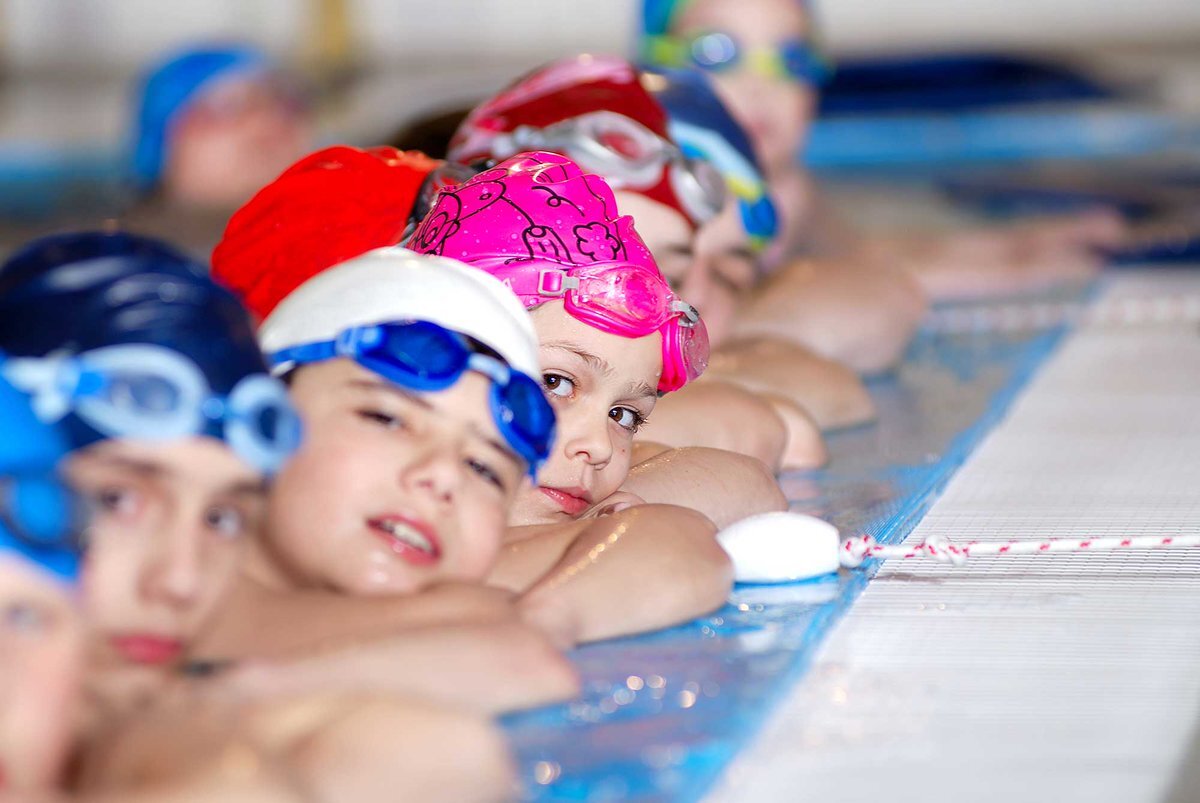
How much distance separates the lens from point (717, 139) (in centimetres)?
393

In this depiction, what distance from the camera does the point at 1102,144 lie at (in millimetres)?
9969

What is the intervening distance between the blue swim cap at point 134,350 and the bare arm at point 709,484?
966mm

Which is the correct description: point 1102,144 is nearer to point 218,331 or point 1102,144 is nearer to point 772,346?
point 772,346

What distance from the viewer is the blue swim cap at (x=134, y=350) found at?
1.72m

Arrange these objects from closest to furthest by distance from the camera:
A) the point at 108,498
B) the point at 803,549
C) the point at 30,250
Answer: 1. the point at 108,498
2. the point at 30,250
3. the point at 803,549

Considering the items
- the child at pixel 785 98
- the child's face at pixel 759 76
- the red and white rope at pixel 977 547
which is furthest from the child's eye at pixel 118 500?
the child's face at pixel 759 76

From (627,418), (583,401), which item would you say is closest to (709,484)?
(627,418)

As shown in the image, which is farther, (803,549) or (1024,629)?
(803,549)

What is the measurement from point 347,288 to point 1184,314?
3.69m

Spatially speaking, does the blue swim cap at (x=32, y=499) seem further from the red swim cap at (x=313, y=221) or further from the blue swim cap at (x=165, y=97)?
the blue swim cap at (x=165, y=97)

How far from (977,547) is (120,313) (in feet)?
4.68

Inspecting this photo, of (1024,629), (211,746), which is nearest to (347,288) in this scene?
(211,746)

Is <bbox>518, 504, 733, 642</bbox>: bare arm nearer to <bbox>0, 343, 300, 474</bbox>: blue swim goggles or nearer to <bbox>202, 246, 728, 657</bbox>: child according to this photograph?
<bbox>202, 246, 728, 657</bbox>: child

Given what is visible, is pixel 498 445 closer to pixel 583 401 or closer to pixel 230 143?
pixel 583 401
